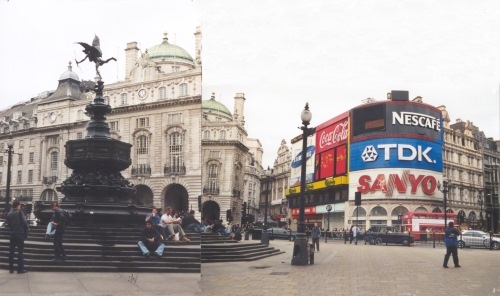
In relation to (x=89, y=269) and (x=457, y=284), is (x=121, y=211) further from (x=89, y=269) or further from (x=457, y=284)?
(x=457, y=284)

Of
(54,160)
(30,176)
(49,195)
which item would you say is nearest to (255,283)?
(30,176)

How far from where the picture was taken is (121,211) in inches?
609

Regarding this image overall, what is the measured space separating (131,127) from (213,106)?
38.8 feet

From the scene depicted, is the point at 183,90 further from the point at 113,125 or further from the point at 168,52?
the point at 168,52

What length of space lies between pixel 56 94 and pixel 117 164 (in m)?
3.44

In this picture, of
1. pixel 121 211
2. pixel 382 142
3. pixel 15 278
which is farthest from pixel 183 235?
pixel 382 142

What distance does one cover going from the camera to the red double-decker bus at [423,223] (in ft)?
131

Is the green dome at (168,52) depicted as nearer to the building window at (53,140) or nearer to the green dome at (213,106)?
the green dome at (213,106)

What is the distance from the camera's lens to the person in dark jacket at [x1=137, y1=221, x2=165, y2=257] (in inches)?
483

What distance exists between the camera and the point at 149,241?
12.4m

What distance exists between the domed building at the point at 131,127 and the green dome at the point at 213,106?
2580mm

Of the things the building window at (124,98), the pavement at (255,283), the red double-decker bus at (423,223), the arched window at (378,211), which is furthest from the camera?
the arched window at (378,211)

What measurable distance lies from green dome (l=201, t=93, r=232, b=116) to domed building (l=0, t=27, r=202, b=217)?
2.58m

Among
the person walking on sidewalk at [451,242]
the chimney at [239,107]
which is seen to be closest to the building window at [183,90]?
the person walking on sidewalk at [451,242]
